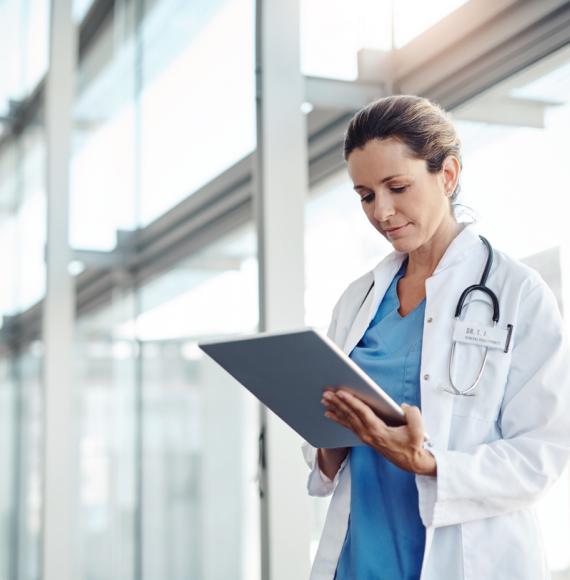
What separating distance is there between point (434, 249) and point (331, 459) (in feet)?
1.28

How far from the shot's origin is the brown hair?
1552 mm

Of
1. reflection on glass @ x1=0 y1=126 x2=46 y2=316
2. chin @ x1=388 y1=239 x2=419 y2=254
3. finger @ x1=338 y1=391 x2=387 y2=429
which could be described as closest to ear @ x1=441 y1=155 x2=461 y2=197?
chin @ x1=388 y1=239 x2=419 y2=254

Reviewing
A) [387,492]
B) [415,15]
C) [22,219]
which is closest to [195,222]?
[415,15]

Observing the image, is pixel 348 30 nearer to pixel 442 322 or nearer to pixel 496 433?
pixel 442 322

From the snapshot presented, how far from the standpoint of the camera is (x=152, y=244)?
3.79 meters

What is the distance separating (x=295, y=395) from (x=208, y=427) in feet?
6.75

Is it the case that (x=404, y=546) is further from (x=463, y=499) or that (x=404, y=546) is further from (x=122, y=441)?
(x=122, y=441)

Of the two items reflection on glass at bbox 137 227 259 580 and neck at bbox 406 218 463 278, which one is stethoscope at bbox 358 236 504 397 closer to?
neck at bbox 406 218 463 278

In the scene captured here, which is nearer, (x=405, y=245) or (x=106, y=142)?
(x=405, y=245)

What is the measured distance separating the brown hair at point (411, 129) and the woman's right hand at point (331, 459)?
487mm

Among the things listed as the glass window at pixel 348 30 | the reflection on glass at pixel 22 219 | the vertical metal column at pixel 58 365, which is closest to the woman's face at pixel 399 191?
the glass window at pixel 348 30

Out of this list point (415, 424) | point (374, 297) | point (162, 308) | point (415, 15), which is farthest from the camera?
point (162, 308)

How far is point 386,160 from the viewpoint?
1.54 meters

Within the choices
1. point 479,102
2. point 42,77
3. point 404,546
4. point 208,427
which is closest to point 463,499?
point 404,546
